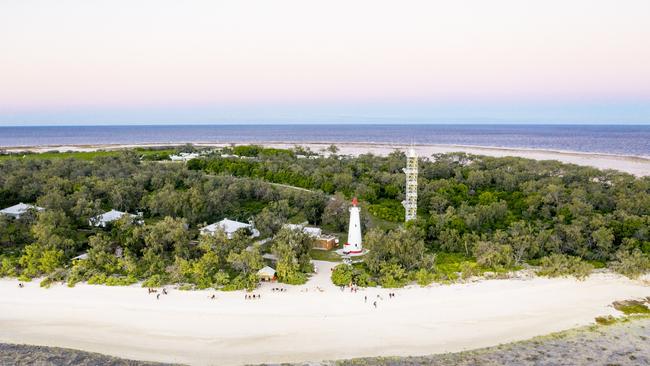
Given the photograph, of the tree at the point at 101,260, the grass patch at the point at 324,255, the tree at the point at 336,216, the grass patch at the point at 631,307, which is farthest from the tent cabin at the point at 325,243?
the grass patch at the point at 631,307

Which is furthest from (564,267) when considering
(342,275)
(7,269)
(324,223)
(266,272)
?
(7,269)

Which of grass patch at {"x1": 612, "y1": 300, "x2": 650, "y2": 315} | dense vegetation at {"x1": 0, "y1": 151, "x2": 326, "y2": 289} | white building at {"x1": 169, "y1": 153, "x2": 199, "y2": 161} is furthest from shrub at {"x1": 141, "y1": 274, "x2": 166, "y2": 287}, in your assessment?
white building at {"x1": 169, "y1": 153, "x2": 199, "y2": 161}

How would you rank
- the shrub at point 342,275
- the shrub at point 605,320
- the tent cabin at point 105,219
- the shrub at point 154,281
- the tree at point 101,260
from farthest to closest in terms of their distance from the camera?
the tent cabin at point 105,219
the tree at point 101,260
the shrub at point 342,275
the shrub at point 154,281
the shrub at point 605,320

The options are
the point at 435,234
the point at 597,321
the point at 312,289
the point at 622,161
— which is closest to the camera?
the point at 597,321

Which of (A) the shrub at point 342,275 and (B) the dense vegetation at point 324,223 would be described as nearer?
(A) the shrub at point 342,275

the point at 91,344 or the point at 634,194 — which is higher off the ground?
the point at 634,194

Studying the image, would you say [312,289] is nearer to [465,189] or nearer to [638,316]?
[638,316]

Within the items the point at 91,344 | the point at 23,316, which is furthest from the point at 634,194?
the point at 23,316

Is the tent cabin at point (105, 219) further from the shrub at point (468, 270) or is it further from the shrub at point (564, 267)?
the shrub at point (564, 267)
